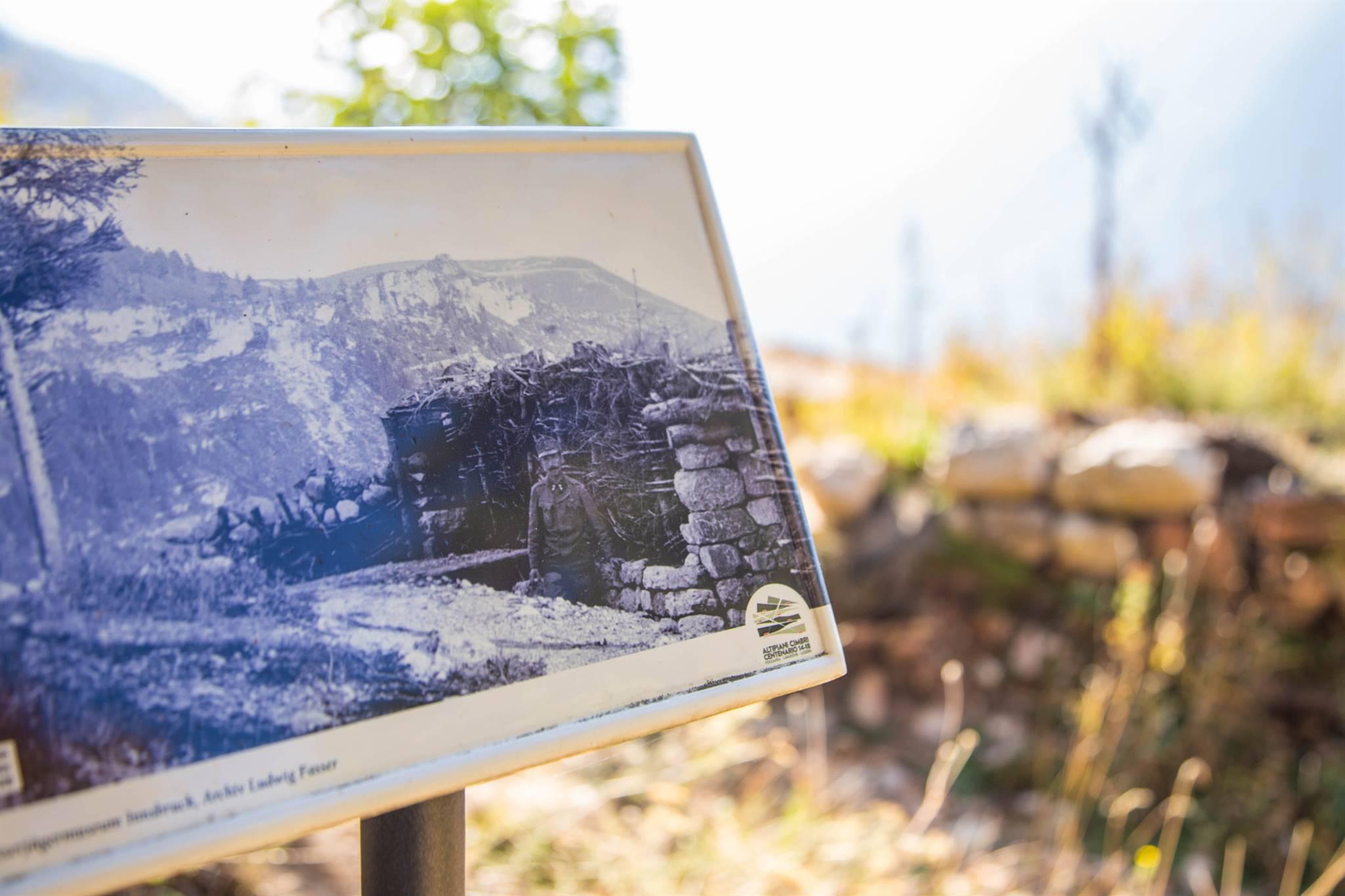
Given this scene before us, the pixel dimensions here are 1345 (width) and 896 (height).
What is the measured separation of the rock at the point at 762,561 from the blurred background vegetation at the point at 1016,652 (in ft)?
3.81

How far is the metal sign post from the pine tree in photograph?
508 millimetres

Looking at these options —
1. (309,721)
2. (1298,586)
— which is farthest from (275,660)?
(1298,586)

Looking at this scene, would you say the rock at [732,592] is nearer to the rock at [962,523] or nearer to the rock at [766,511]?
the rock at [766,511]

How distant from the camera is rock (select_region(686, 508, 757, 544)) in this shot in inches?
40.6

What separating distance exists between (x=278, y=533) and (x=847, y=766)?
292 centimetres

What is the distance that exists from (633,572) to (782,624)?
0.62ft

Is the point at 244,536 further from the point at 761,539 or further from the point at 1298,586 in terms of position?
the point at 1298,586

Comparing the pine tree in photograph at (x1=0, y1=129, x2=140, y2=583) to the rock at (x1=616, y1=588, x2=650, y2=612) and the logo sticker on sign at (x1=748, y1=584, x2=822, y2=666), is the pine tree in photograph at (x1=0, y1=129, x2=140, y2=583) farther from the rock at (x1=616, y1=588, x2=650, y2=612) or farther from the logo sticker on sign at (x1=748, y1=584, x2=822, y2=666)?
the logo sticker on sign at (x1=748, y1=584, x2=822, y2=666)

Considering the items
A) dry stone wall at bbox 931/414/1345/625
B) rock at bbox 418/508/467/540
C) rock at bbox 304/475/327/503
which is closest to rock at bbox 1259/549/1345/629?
dry stone wall at bbox 931/414/1345/625

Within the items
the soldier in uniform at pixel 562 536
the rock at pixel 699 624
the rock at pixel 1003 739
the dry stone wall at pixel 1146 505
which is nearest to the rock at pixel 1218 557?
the dry stone wall at pixel 1146 505

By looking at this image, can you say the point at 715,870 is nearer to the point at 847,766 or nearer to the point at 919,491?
the point at 847,766

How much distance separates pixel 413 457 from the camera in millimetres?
922

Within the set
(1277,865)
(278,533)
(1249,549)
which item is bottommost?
(1277,865)

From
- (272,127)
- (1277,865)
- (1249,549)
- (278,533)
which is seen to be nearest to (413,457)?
(278,533)
